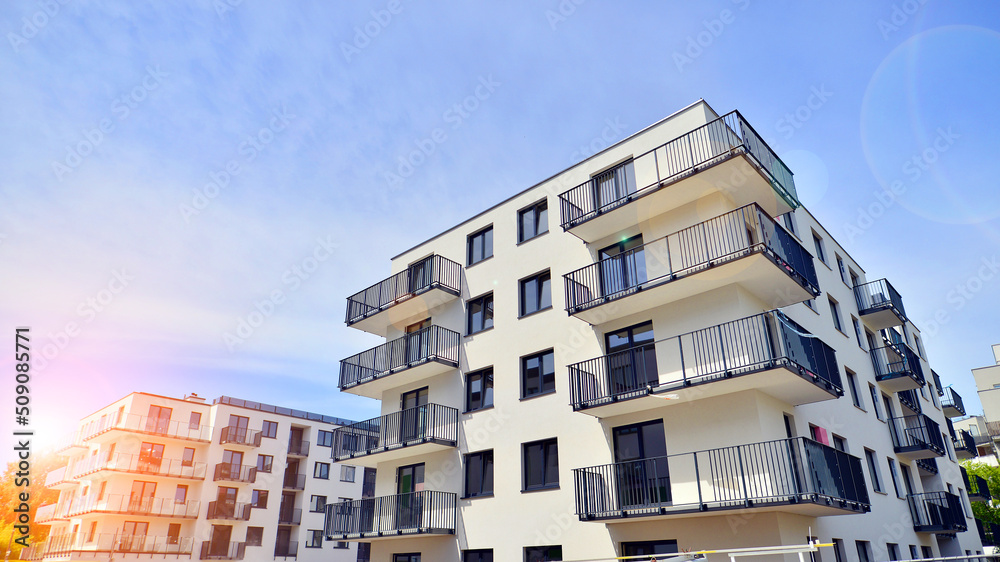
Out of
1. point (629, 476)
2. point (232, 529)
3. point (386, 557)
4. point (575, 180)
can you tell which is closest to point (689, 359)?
point (629, 476)

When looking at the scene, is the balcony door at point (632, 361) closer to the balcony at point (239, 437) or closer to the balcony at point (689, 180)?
the balcony at point (689, 180)

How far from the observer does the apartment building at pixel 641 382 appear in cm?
1408

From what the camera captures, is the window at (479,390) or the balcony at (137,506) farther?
the balcony at (137,506)

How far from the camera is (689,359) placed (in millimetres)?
15039

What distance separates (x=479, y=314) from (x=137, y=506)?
37.3 m

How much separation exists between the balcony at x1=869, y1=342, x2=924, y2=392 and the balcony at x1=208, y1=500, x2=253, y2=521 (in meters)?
44.2

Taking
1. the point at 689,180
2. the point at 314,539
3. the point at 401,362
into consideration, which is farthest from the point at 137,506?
the point at 689,180

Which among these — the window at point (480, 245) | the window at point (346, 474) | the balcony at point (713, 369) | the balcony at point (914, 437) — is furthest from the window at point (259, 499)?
the balcony at point (914, 437)

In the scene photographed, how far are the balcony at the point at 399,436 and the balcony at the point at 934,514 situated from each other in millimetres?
17230

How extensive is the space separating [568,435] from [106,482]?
43.4 meters

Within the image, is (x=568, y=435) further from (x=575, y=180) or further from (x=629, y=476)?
(x=575, y=180)

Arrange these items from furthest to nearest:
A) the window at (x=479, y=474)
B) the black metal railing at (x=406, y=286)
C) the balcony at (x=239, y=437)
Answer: the balcony at (x=239, y=437) < the black metal railing at (x=406, y=286) < the window at (x=479, y=474)

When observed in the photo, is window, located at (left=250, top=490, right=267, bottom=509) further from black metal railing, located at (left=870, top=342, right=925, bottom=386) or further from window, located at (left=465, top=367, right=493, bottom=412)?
black metal railing, located at (left=870, top=342, right=925, bottom=386)

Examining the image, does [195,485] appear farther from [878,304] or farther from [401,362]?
[878,304]
